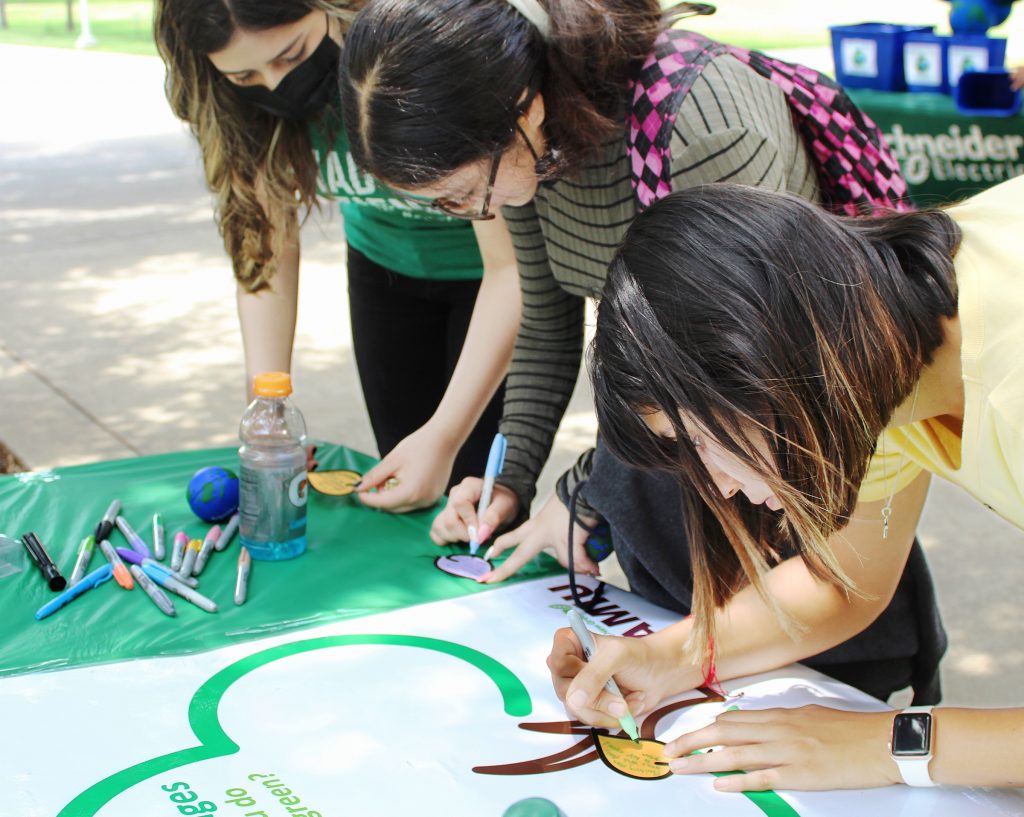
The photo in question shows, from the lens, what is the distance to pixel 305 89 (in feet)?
5.59

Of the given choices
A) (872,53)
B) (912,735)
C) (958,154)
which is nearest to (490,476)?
(912,735)

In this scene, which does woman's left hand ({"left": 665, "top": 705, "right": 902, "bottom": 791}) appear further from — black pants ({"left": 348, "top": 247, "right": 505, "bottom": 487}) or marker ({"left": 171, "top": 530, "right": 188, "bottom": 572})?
black pants ({"left": 348, "top": 247, "right": 505, "bottom": 487})

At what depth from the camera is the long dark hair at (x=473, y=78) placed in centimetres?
130

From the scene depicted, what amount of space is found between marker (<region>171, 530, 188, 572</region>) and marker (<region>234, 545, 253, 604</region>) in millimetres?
78

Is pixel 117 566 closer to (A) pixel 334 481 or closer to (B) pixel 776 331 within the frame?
(A) pixel 334 481

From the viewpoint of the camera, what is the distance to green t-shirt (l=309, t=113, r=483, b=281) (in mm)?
1895

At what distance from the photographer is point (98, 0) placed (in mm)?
20141

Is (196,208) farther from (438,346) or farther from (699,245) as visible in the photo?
(699,245)

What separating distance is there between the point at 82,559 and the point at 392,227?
2.69 feet

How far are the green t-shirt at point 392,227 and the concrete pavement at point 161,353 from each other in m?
0.10

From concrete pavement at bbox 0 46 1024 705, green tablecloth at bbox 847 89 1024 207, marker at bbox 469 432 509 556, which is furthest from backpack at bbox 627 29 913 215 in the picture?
green tablecloth at bbox 847 89 1024 207

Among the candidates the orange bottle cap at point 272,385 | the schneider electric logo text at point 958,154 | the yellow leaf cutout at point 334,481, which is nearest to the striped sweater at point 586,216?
the yellow leaf cutout at point 334,481

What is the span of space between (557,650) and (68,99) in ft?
34.6

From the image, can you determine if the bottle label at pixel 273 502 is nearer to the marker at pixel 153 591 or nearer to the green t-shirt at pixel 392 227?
the marker at pixel 153 591
